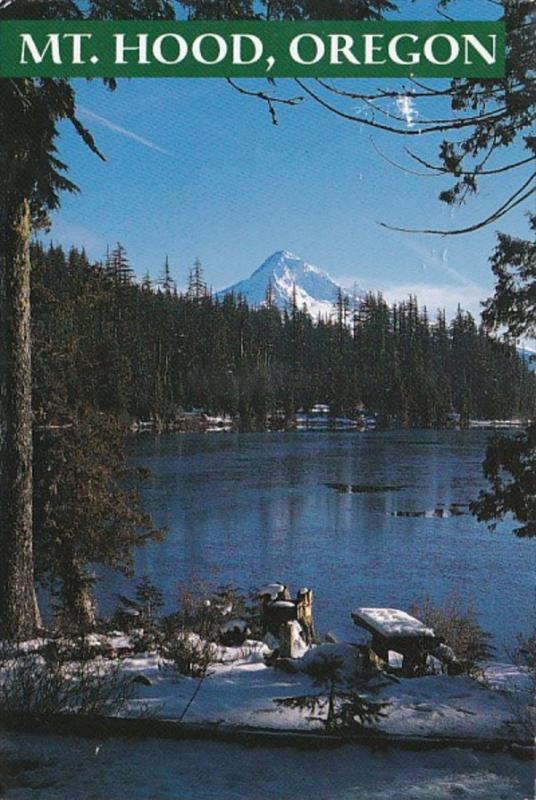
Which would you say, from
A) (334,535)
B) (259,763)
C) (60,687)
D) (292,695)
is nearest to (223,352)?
(334,535)

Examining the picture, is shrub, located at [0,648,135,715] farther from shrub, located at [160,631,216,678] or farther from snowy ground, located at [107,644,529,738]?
shrub, located at [160,631,216,678]

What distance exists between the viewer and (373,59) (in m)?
3.05

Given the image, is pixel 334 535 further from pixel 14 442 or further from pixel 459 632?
pixel 14 442

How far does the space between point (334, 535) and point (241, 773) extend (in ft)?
56.8

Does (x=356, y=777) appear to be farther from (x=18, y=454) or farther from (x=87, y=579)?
(x=87, y=579)

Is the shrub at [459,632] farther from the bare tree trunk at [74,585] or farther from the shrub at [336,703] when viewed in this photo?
the shrub at [336,703]

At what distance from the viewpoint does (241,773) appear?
3.62 m

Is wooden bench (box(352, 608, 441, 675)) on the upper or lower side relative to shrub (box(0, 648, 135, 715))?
lower

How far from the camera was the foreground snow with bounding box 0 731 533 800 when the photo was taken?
130 inches

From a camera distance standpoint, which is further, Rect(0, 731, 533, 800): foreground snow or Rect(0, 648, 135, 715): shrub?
Rect(0, 648, 135, 715): shrub

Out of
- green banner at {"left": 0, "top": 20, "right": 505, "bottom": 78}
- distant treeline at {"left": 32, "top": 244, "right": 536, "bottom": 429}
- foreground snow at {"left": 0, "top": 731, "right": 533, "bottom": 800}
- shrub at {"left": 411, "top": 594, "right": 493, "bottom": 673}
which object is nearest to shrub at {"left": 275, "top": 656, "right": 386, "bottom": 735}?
foreground snow at {"left": 0, "top": 731, "right": 533, "bottom": 800}

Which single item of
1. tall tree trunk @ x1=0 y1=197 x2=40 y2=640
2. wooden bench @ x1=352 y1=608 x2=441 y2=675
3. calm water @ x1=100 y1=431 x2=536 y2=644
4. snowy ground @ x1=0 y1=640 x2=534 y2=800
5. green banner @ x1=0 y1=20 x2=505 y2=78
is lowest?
calm water @ x1=100 y1=431 x2=536 y2=644

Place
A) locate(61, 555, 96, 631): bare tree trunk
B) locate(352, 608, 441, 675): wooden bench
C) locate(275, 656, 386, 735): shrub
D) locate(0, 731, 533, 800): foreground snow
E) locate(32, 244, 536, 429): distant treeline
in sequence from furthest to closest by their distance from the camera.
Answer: locate(61, 555, 96, 631): bare tree trunk → locate(32, 244, 536, 429): distant treeline → locate(352, 608, 441, 675): wooden bench → locate(275, 656, 386, 735): shrub → locate(0, 731, 533, 800): foreground snow

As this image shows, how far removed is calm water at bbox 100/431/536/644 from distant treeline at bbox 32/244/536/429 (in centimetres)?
328
